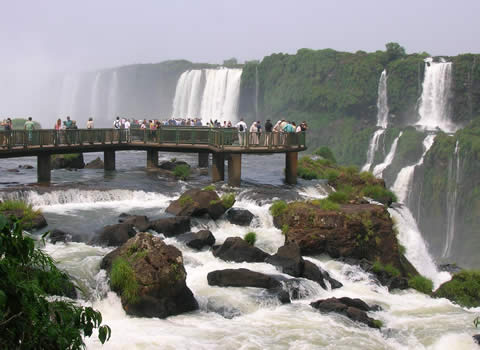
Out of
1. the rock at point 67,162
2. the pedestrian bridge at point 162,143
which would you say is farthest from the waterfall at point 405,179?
the rock at point 67,162

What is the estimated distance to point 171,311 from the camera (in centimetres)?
1202

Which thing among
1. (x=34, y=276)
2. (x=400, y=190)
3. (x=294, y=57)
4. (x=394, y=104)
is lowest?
(x=400, y=190)

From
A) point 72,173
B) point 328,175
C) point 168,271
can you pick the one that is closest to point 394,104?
point 328,175

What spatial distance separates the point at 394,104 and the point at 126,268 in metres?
48.2

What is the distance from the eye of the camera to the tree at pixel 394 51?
59.0 meters

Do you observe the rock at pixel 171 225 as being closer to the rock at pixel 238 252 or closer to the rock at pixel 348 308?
the rock at pixel 238 252

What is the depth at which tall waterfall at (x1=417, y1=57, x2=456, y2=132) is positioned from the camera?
49.9m

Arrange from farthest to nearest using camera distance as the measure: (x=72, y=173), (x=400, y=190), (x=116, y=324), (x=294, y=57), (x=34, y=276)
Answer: (x=294, y=57), (x=400, y=190), (x=72, y=173), (x=116, y=324), (x=34, y=276)

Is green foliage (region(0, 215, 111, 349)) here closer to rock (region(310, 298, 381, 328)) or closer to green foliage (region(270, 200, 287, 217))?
rock (region(310, 298, 381, 328))

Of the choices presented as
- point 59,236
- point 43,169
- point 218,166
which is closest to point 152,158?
point 218,166

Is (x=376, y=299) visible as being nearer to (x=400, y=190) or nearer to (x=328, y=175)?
(x=328, y=175)

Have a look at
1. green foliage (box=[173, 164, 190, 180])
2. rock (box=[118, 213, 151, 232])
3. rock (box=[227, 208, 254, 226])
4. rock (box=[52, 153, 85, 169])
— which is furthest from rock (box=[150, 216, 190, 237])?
rock (box=[52, 153, 85, 169])

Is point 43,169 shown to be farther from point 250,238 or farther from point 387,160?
point 387,160

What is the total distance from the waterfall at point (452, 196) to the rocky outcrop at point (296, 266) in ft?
76.7
